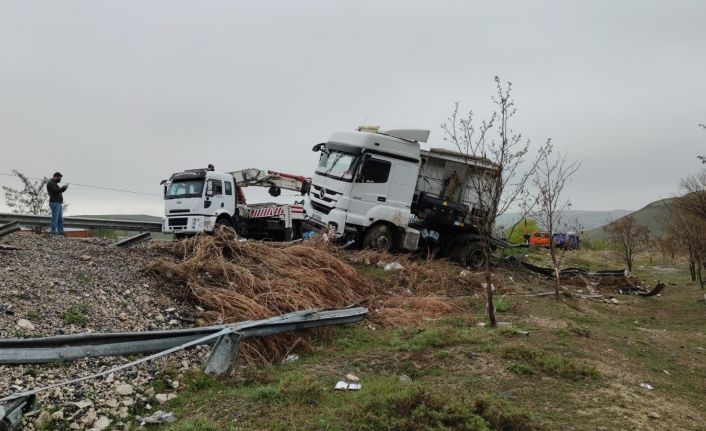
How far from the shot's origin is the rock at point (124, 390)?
4199mm

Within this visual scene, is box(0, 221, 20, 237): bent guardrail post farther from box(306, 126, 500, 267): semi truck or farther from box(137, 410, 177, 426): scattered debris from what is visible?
box(137, 410, 177, 426): scattered debris

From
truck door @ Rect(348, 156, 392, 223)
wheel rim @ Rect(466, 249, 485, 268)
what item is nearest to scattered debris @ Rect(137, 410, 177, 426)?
truck door @ Rect(348, 156, 392, 223)

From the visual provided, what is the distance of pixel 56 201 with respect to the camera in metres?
13.0

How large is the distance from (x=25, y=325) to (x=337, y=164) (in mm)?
9128

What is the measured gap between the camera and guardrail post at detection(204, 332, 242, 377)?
184 inches

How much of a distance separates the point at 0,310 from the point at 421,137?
34.3ft

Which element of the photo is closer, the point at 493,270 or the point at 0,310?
the point at 0,310

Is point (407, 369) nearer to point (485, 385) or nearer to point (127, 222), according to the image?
point (485, 385)

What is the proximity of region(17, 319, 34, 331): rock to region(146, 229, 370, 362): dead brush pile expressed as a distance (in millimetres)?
2056

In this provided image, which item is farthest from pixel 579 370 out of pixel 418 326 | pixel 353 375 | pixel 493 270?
pixel 493 270

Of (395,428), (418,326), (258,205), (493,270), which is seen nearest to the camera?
(395,428)

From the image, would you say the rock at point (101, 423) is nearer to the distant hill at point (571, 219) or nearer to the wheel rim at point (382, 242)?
the distant hill at point (571, 219)

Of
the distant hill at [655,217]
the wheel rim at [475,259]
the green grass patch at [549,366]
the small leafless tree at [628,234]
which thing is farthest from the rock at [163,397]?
the small leafless tree at [628,234]

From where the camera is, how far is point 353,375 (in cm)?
495
